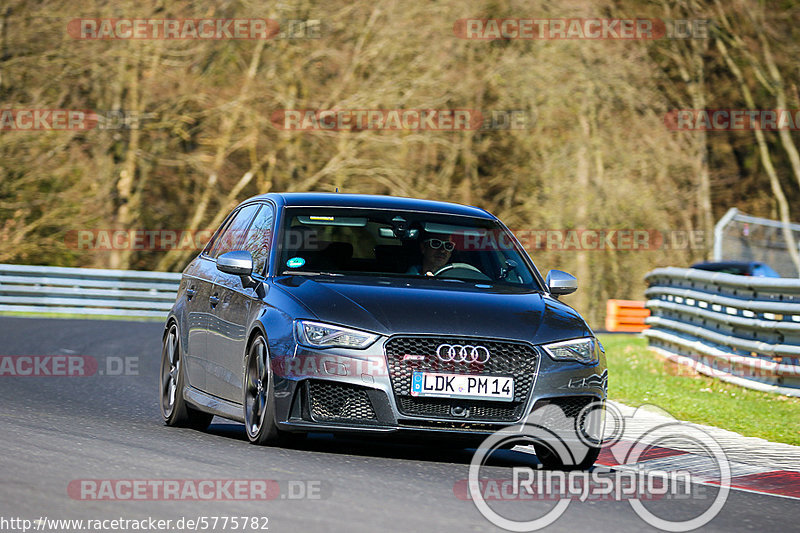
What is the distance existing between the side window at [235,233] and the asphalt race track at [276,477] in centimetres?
130

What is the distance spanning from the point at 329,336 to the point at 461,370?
76 centimetres

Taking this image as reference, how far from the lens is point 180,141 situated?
35.8 m

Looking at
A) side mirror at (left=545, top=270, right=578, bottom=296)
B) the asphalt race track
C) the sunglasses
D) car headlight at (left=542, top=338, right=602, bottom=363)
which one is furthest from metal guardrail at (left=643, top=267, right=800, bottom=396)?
car headlight at (left=542, top=338, right=602, bottom=363)

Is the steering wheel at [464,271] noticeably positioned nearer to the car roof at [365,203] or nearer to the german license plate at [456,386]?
the car roof at [365,203]

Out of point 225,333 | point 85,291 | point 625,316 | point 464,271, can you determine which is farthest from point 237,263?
point 625,316

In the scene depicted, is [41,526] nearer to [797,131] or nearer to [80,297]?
[80,297]

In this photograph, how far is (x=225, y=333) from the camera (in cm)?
911

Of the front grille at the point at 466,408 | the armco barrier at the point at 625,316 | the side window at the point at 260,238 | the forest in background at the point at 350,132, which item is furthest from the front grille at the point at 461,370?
the forest in background at the point at 350,132

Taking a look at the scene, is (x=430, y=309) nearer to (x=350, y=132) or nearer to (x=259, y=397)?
(x=259, y=397)

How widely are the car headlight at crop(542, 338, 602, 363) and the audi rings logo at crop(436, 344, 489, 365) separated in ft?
1.33

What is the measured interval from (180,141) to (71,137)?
3118 mm

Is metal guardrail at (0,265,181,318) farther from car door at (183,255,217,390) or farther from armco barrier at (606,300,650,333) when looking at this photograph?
car door at (183,255,217,390)

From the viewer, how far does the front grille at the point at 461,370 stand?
25.7 ft

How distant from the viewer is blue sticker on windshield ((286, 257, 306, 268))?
888cm
